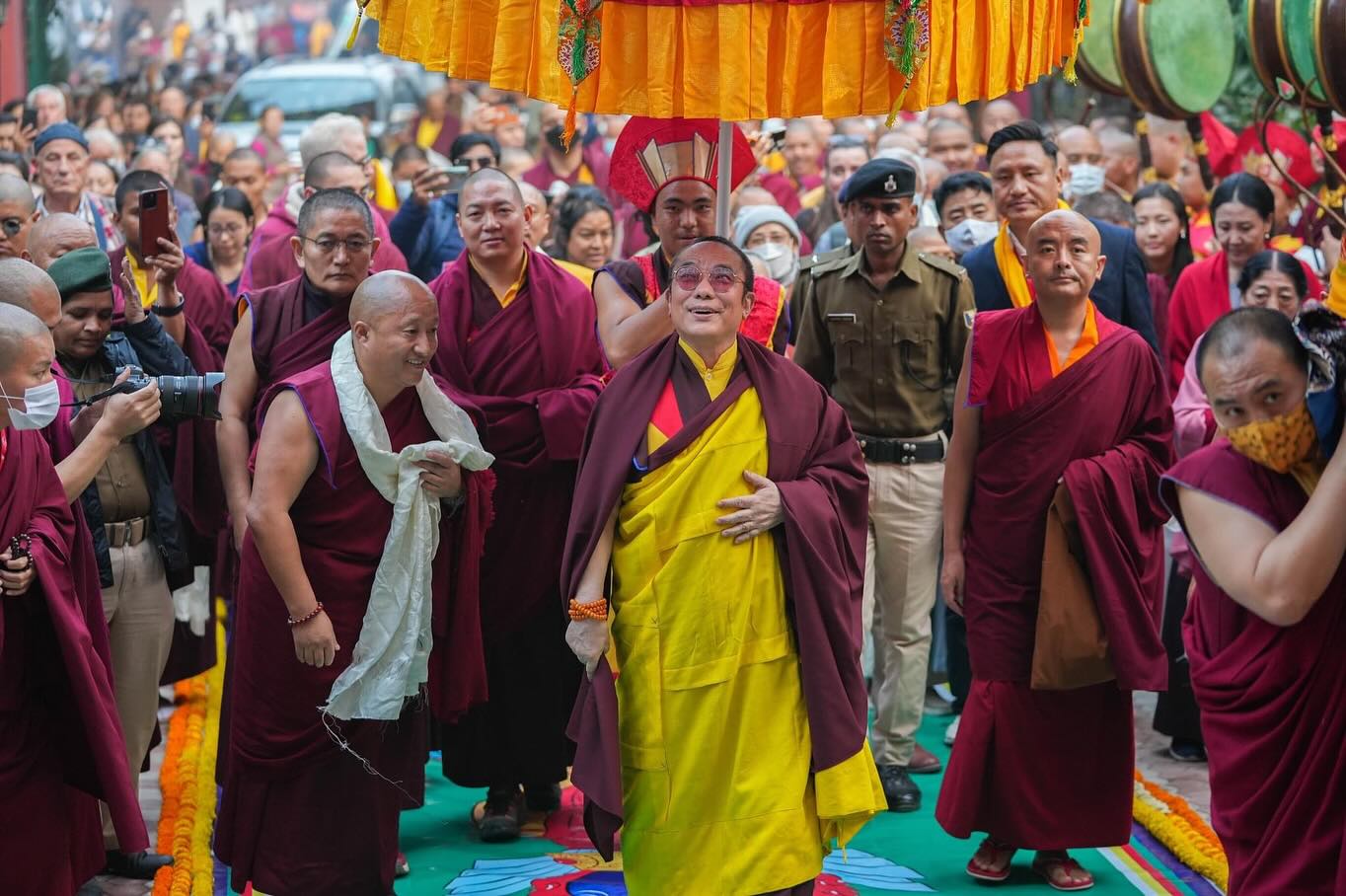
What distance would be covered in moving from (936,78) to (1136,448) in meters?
1.66

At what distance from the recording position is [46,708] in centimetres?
432

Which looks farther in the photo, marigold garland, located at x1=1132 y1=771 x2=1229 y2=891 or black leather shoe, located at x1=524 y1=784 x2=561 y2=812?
black leather shoe, located at x1=524 y1=784 x2=561 y2=812

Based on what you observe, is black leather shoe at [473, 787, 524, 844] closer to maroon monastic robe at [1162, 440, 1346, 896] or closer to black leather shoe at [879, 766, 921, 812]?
black leather shoe at [879, 766, 921, 812]

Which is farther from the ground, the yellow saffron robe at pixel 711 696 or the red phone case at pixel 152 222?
the red phone case at pixel 152 222

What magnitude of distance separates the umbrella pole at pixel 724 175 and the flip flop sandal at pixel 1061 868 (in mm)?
2139

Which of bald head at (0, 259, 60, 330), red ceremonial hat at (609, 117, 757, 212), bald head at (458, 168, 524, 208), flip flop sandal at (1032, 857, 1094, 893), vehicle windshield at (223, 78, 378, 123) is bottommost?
flip flop sandal at (1032, 857, 1094, 893)

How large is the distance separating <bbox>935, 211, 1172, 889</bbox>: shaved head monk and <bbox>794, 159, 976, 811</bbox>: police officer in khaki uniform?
799 mm

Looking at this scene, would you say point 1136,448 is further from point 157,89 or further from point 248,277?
point 157,89

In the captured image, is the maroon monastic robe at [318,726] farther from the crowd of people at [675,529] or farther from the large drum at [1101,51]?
the large drum at [1101,51]

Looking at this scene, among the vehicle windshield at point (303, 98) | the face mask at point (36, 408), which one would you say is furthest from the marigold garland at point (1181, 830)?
the vehicle windshield at point (303, 98)

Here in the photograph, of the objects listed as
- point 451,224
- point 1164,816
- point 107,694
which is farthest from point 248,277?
point 1164,816

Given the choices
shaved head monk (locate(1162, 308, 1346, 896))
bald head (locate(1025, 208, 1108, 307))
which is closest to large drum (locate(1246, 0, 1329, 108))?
bald head (locate(1025, 208, 1108, 307))

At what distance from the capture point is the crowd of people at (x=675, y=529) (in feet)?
13.2

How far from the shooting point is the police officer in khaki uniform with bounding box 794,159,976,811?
619cm
